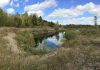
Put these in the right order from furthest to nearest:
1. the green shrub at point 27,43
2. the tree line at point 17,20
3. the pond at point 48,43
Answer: the tree line at point 17,20 → the pond at point 48,43 → the green shrub at point 27,43

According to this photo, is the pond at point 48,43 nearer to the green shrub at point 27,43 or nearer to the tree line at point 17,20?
the green shrub at point 27,43

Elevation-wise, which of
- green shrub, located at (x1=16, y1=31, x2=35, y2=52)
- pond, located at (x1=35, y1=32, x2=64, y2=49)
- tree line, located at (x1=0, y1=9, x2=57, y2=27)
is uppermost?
tree line, located at (x1=0, y1=9, x2=57, y2=27)

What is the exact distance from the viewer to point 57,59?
11.0 m

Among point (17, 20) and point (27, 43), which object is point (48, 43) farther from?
point (17, 20)

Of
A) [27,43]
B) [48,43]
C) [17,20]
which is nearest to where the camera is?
[27,43]

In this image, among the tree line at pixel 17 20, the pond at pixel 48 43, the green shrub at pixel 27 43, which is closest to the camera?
the green shrub at pixel 27 43

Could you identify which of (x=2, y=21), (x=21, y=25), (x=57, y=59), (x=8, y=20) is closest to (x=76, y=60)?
(x=57, y=59)

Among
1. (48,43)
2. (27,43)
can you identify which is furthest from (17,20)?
(27,43)

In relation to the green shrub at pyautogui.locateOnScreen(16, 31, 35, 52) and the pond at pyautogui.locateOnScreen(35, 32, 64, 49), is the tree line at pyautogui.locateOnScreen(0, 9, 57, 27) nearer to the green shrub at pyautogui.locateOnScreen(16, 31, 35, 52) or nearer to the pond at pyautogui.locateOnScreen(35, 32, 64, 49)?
the pond at pyautogui.locateOnScreen(35, 32, 64, 49)

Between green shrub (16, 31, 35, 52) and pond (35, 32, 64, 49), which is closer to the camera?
green shrub (16, 31, 35, 52)

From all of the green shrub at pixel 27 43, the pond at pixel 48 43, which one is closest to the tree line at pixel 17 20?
the pond at pixel 48 43

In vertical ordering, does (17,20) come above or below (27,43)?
above

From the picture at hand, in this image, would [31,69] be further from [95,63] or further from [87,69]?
[95,63]

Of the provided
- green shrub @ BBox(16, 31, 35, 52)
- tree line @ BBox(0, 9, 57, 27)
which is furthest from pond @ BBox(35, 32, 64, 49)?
tree line @ BBox(0, 9, 57, 27)
